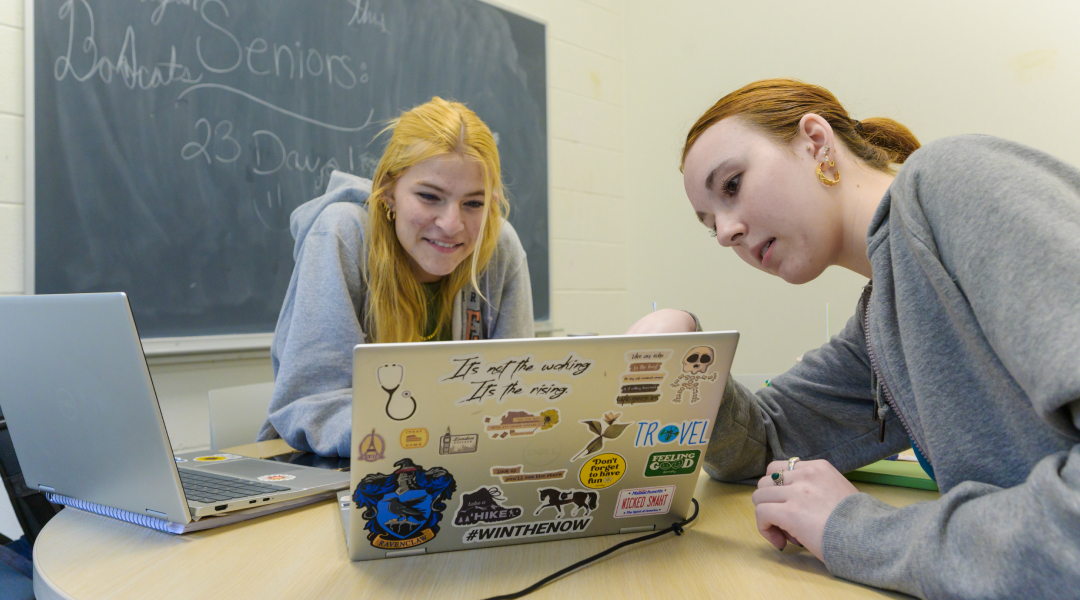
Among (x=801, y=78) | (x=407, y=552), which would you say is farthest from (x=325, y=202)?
(x=801, y=78)

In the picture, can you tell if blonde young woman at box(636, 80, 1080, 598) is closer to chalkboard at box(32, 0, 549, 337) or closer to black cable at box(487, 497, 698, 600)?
black cable at box(487, 497, 698, 600)

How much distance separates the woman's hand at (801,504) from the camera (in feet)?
1.93

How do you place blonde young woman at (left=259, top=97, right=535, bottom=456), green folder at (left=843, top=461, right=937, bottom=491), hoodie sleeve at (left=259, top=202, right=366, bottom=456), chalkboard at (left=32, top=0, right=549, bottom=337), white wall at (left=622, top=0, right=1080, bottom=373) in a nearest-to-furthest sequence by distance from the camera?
1. green folder at (left=843, top=461, right=937, bottom=491)
2. hoodie sleeve at (left=259, top=202, right=366, bottom=456)
3. blonde young woman at (left=259, top=97, right=535, bottom=456)
4. chalkboard at (left=32, top=0, right=549, bottom=337)
5. white wall at (left=622, top=0, right=1080, bottom=373)

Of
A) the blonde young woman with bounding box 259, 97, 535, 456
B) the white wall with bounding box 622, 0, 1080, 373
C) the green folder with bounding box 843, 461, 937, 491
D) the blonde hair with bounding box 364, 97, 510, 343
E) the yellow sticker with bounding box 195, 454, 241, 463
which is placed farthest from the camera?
the white wall with bounding box 622, 0, 1080, 373

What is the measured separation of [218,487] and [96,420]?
174mm

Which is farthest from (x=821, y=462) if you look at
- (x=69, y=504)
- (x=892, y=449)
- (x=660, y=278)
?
(x=660, y=278)

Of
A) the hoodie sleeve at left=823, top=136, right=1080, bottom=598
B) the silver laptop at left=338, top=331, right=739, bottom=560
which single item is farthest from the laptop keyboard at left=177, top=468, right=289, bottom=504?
the hoodie sleeve at left=823, top=136, right=1080, bottom=598

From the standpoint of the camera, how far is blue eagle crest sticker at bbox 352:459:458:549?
1.82 feet

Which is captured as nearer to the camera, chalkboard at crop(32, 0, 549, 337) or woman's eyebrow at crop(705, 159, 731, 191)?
woman's eyebrow at crop(705, 159, 731, 191)

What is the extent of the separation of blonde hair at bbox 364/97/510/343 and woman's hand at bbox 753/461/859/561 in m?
0.84

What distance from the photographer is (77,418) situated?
2.24 ft

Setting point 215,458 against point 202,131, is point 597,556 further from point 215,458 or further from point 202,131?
point 202,131

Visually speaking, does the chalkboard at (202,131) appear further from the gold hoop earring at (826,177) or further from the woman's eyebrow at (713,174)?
the gold hoop earring at (826,177)

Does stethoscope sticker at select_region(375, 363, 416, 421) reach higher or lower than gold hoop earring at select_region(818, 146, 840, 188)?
lower
